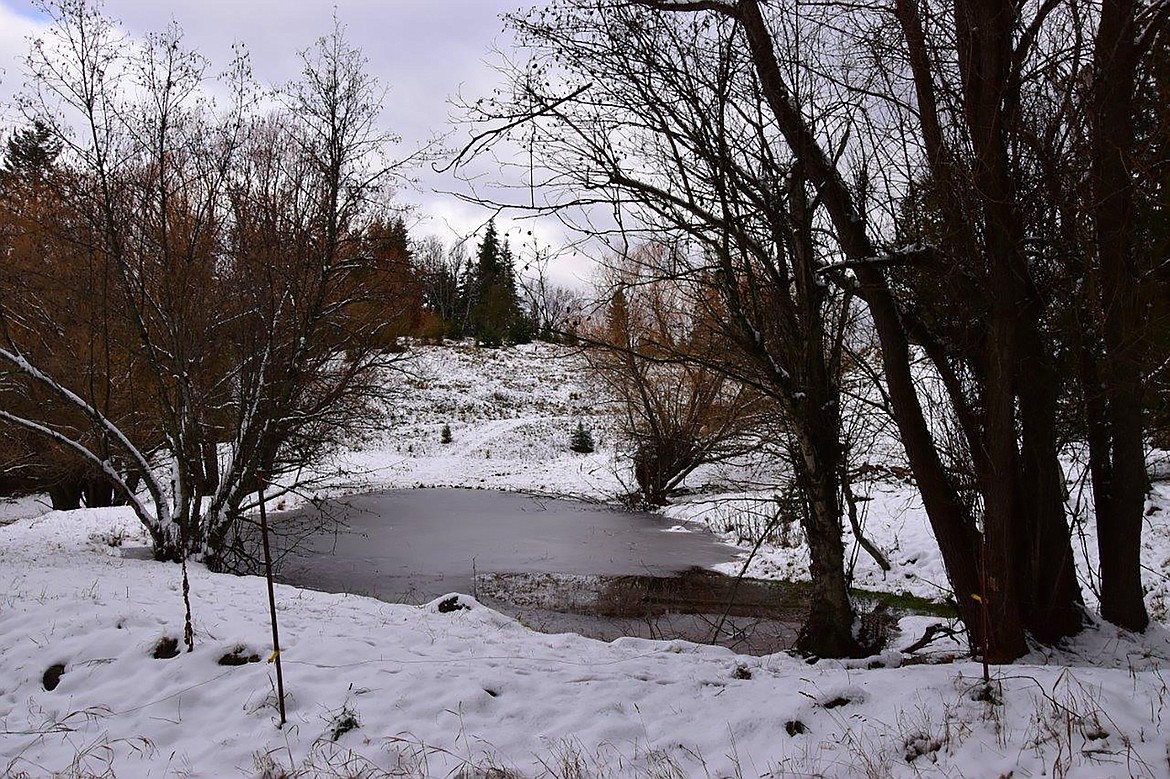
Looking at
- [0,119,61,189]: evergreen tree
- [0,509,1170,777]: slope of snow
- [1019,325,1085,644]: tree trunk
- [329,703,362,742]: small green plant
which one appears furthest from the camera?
[0,119,61,189]: evergreen tree

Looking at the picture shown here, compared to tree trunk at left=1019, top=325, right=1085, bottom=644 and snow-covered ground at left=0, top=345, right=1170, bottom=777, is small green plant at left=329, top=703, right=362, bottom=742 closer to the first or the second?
snow-covered ground at left=0, top=345, right=1170, bottom=777

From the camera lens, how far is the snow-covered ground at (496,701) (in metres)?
3.58

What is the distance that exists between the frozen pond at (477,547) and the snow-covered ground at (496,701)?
12.6 feet

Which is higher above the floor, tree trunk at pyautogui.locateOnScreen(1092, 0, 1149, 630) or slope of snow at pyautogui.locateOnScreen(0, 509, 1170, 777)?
tree trunk at pyautogui.locateOnScreen(1092, 0, 1149, 630)

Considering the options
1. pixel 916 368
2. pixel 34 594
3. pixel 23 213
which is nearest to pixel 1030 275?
pixel 916 368

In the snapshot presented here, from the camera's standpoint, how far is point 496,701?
466 cm

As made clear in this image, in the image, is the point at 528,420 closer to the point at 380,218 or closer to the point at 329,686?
the point at 380,218

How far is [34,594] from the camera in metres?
7.08

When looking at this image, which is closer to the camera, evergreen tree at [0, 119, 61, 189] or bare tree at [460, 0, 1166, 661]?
bare tree at [460, 0, 1166, 661]

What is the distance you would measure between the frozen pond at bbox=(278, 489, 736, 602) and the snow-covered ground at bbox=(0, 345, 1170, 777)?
12.6ft

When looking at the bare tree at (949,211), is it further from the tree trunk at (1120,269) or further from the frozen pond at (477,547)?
the frozen pond at (477,547)

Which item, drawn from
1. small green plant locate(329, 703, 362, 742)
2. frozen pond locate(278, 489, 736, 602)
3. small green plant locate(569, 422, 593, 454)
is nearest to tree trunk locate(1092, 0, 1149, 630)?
small green plant locate(329, 703, 362, 742)

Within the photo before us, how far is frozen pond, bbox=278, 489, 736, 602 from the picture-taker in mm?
11688

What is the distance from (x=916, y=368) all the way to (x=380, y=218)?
9.83 metres
